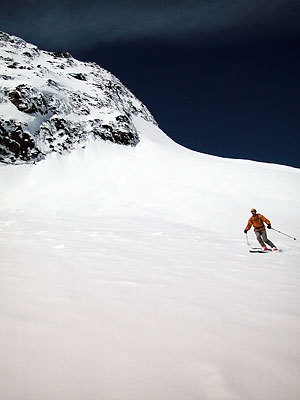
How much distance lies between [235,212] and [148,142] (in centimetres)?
2450

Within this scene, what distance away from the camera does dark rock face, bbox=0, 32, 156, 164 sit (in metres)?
30.2

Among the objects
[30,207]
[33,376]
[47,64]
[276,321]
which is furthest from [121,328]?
→ [47,64]

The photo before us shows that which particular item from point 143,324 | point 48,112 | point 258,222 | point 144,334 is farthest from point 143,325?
point 48,112

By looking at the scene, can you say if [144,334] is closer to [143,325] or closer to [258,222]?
[143,325]

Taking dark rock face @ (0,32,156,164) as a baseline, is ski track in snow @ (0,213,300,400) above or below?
below

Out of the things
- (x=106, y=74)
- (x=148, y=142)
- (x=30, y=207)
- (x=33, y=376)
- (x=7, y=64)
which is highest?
(x=106, y=74)

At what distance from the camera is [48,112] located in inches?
1377

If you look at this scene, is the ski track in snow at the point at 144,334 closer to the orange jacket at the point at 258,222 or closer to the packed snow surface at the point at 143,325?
the packed snow surface at the point at 143,325

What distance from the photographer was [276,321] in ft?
8.54

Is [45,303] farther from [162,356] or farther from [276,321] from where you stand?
[276,321]

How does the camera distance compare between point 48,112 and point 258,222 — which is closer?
point 258,222

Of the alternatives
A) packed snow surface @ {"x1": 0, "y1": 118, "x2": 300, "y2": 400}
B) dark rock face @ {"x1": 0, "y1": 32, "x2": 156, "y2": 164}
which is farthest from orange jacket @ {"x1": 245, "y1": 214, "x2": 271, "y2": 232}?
dark rock face @ {"x1": 0, "y1": 32, "x2": 156, "y2": 164}

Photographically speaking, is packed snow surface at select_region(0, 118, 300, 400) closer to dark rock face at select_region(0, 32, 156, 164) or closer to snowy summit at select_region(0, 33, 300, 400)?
snowy summit at select_region(0, 33, 300, 400)

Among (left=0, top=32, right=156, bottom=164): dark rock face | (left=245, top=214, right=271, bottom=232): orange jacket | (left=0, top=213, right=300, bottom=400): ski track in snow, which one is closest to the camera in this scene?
(left=0, top=213, right=300, bottom=400): ski track in snow
